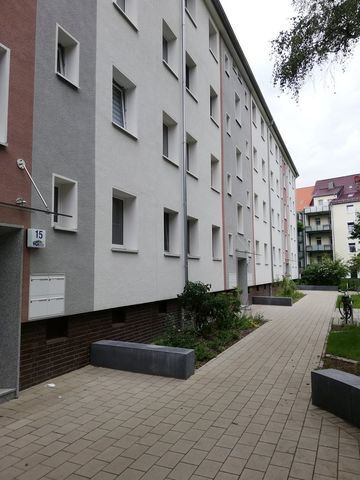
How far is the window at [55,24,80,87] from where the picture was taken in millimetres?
7117

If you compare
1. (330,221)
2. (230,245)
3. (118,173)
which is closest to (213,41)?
(230,245)

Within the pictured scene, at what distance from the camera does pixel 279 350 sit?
9.11m

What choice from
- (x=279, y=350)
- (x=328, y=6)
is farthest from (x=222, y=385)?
(x=328, y=6)

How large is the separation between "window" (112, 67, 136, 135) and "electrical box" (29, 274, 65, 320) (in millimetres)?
4373

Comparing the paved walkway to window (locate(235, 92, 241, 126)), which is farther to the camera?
window (locate(235, 92, 241, 126))

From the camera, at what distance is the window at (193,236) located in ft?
43.9

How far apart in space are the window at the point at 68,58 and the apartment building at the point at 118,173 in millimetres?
24

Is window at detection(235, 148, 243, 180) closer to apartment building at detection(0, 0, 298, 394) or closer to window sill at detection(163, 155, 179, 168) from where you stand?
apartment building at detection(0, 0, 298, 394)

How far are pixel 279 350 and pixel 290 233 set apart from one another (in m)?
30.2

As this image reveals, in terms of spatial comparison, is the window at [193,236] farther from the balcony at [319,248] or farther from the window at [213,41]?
the balcony at [319,248]

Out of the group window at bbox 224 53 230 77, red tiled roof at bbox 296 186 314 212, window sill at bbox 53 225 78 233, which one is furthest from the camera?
Result: red tiled roof at bbox 296 186 314 212

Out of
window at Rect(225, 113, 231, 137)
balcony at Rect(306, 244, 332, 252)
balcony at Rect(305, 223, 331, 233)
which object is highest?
balcony at Rect(305, 223, 331, 233)

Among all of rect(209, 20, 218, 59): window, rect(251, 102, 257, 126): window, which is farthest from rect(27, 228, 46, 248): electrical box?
rect(251, 102, 257, 126): window

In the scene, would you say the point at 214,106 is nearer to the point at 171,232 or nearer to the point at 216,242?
the point at 216,242
